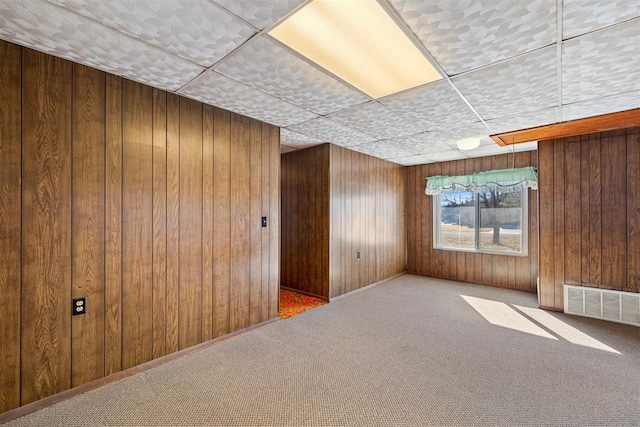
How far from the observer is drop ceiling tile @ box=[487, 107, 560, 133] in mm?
2762

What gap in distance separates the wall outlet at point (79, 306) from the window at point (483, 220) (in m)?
5.27

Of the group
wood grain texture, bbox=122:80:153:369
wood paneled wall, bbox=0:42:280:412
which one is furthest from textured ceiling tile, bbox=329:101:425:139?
wood grain texture, bbox=122:80:153:369

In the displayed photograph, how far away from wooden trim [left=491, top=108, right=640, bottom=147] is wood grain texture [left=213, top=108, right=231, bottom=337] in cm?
330

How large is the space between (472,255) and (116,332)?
206 inches

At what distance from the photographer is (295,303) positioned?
155 inches

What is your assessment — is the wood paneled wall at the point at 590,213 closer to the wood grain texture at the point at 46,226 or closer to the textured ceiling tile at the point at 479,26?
the textured ceiling tile at the point at 479,26

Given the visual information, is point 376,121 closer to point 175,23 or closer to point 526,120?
point 526,120

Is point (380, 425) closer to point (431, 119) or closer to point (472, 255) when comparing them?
point (431, 119)

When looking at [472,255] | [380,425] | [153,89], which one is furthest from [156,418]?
[472,255]

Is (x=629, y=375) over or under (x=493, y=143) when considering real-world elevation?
under

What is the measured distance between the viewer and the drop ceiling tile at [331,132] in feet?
10.2

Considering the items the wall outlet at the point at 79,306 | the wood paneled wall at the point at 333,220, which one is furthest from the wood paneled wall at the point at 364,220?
the wall outlet at the point at 79,306

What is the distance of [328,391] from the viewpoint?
77.7 inches

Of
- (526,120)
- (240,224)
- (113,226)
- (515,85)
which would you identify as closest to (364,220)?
(240,224)
